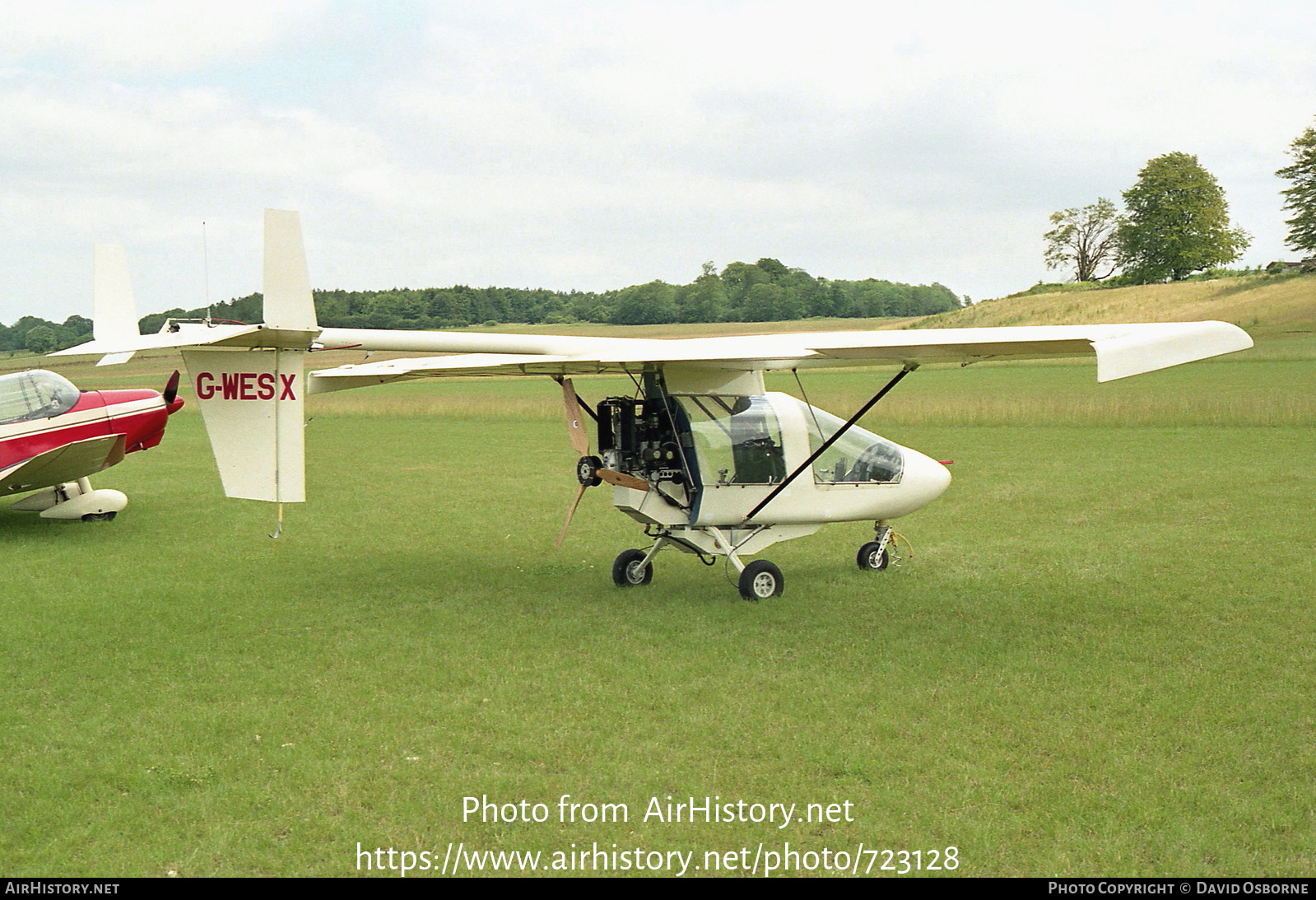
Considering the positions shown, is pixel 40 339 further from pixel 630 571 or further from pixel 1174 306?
pixel 630 571

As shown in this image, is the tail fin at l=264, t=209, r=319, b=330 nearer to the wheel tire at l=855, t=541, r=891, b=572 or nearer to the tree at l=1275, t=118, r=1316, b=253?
the wheel tire at l=855, t=541, r=891, b=572

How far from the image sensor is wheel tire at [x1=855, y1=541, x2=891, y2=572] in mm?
11820

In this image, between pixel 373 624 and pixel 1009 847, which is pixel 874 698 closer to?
pixel 1009 847

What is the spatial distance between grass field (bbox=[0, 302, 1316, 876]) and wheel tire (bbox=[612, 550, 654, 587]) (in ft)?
0.78

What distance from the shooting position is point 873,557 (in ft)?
38.8

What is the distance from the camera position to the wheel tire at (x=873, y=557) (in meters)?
11.8

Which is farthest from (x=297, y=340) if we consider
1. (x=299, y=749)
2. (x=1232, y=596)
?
(x=1232, y=596)

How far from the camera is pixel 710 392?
10328mm

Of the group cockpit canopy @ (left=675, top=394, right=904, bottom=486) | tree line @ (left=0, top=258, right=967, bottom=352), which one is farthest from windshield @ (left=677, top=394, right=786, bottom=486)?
tree line @ (left=0, top=258, right=967, bottom=352)

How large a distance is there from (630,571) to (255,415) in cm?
A: 410

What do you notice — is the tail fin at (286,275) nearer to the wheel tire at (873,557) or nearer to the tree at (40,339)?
the wheel tire at (873,557)

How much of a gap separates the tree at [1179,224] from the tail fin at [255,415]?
314ft

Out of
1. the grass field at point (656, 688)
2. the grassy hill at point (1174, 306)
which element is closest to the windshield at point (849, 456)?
the grass field at point (656, 688)

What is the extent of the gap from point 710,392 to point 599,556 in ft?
11.1
